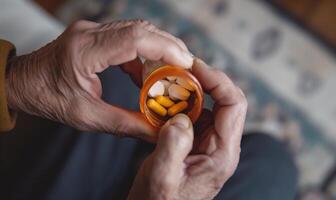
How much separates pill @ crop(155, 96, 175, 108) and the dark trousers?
0.23 meters

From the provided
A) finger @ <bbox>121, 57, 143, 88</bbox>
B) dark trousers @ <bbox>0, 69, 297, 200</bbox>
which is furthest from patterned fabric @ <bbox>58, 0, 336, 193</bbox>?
finger @ <bbox>121, 57, 143, 88</bbox>

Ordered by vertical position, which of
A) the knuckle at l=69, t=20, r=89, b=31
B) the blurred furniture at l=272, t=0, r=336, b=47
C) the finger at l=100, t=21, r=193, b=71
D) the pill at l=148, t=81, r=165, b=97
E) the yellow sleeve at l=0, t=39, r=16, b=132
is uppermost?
the finger at l=100, t=21, r=193, b=71

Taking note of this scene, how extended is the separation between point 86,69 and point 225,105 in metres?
0.17

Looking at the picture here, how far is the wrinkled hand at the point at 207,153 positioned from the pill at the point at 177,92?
28 mm

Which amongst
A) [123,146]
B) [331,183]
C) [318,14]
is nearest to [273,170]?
[123,146]

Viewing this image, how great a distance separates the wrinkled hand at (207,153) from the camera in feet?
1.72

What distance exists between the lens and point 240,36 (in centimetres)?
138

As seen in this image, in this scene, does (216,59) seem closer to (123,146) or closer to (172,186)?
(123,146)

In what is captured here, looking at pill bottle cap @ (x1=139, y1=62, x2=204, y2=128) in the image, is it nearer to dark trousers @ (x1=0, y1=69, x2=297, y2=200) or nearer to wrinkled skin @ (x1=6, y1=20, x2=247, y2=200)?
wrinkled skin @ (x1=6, y1=20, x2=247, y2=200)

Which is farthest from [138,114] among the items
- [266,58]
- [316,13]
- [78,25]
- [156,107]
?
[316,13]

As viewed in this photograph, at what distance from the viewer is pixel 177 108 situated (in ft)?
1.94

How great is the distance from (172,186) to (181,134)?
60mm

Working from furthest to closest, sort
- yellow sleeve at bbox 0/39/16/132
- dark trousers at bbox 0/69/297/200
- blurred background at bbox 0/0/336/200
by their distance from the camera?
blurred background at bbox 0/0/336/200, dark trousers at bbox 0/69/297/200, yellow sleeve at bbox 0/39/16/132

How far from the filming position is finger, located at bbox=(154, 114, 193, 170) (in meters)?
0.50
